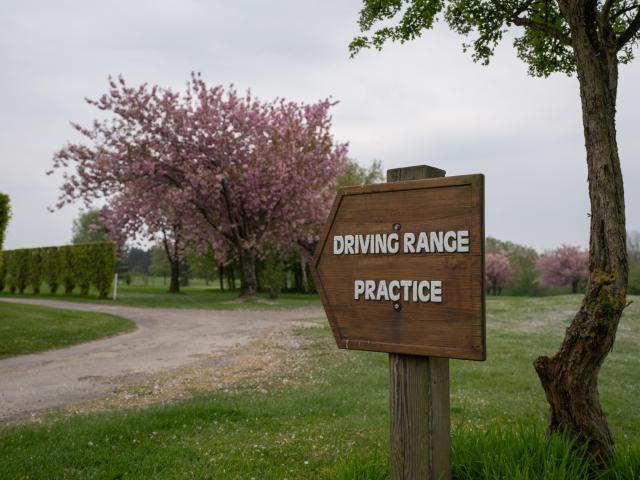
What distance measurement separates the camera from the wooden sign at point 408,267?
3262 mm

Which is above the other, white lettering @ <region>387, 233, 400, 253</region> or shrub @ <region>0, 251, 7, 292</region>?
white lettering @ <region>387, 233, 400, 253</region>

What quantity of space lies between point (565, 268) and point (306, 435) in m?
69.5

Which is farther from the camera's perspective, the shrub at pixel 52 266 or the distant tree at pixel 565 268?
the distant tree at pixel 565 268

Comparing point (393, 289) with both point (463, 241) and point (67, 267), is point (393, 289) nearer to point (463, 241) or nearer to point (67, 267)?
point (463, 241)

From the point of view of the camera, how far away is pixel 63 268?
32.2 m

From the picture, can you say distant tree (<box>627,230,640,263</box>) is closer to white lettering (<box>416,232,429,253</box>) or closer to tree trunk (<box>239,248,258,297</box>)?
tree trunk (<box>239,248,258,297</box>)

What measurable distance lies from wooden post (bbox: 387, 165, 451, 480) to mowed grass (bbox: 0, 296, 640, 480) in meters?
0.51

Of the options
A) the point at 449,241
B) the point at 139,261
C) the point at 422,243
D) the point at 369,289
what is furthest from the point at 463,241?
the point at 139,261

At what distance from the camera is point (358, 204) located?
380 cm

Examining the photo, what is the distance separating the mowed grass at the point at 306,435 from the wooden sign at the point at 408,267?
1202 mm

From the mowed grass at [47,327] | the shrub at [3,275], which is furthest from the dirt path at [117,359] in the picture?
the shrub at [3,275]

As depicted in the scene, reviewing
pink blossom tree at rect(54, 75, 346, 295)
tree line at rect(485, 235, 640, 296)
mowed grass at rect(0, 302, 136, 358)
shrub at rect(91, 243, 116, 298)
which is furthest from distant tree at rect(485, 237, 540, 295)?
mowed grass at rect(0, 302, 136, 358)

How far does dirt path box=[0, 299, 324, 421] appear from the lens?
859 cm

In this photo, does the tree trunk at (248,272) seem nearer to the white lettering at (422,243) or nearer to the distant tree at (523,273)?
the white lettering at (422,243)
